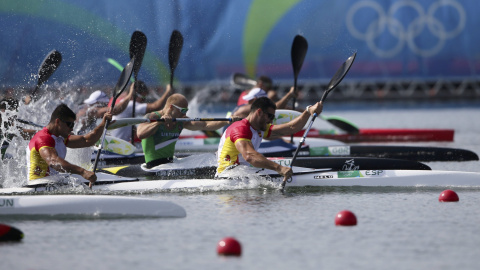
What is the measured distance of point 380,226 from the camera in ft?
26.8

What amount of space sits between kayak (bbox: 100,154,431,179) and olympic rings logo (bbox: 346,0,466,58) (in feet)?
69.7

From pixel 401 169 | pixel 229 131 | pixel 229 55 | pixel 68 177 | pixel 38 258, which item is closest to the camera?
pixel 38 258

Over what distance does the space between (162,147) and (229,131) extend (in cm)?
175

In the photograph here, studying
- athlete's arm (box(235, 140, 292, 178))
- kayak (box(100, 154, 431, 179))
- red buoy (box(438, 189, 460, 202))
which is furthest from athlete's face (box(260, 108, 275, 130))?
red buoy (box(438, 189, 460, 202))

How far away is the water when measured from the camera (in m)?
6.71

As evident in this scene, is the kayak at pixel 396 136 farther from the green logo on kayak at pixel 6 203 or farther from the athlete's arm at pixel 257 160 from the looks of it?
the green logo on kayak at pixel 6 203

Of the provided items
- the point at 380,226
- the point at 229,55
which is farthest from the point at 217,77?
the point at 380,226

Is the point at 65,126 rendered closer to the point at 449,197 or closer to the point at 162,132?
the point at 162,132

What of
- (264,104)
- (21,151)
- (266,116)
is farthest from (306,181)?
(21,151)

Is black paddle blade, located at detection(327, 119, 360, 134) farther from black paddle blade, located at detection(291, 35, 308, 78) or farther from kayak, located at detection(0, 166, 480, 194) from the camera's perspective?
kayak, located at detection(0, 166, 480, 194)

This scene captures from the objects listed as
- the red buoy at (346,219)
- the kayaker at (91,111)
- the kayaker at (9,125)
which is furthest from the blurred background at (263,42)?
the red buoy at (346,219)

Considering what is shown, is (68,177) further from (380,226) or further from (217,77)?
(217,77)

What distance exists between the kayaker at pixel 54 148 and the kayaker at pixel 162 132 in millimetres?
1978

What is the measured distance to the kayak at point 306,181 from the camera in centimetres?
1048
